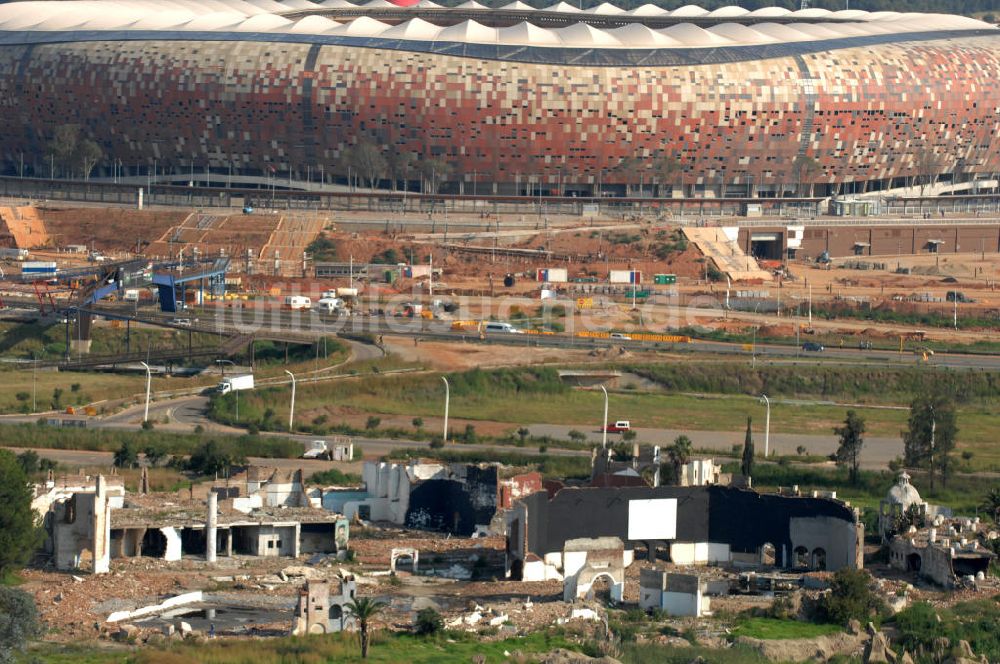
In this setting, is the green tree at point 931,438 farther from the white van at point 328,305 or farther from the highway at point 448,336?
the white van at point 328,305

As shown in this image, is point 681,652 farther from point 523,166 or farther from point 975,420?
point 523,166

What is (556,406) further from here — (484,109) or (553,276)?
(484,109)

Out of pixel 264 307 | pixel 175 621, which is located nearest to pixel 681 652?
pixel 175 621

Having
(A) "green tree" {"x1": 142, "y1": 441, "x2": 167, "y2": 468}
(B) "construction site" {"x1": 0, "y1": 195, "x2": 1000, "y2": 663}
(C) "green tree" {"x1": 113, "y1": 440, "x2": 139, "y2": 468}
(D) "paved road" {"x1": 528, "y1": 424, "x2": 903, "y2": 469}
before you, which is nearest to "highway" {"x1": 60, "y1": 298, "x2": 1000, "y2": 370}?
(B) "construction site" {"x1": 0, "y1": 195, "x2": 1000, "y2": 663}

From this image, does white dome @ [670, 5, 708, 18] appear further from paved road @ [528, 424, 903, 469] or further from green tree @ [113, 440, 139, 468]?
green tree @ [113, 440, 139, 468]

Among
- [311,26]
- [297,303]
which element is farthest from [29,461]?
[311,26]
